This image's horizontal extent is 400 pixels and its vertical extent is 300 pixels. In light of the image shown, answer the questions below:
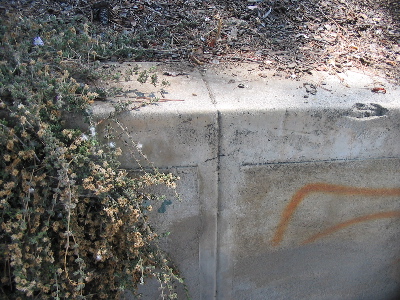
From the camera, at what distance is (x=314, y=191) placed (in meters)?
2.49

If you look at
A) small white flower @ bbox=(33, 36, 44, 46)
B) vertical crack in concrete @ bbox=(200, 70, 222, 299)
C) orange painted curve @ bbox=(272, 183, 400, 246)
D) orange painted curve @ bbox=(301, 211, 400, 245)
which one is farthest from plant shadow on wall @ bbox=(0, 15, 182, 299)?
orange painted curve @ bbox=(301, 211, 400, 245)

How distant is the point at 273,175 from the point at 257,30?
1.24m

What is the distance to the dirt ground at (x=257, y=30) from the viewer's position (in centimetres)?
282

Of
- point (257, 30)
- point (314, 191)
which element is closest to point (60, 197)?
point (314, 191)

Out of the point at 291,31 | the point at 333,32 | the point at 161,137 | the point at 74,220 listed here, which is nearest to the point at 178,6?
the point at 291,31

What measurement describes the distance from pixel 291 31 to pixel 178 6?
829 mm

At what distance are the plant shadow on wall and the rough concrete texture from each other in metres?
0.20

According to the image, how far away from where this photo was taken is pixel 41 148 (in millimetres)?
1955

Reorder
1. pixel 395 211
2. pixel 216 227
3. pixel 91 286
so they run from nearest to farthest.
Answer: pixel 91 286 < pixel 216 227 < pixel 395 211

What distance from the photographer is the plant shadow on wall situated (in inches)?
71.9

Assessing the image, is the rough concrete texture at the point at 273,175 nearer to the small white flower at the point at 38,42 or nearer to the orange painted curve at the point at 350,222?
the orange painted curve at the point at 350,222

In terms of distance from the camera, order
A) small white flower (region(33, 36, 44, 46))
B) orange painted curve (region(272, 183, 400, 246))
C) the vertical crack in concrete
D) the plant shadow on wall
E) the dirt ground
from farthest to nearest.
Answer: the dirt ground < orange painted curve (region(272, 183, 400, 246)) < small white flower (region(33, 36, 44, 46)) < the vertical crack in concrete < the plant shadow on wall

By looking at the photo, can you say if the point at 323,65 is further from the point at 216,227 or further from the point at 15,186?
the point at 15,186

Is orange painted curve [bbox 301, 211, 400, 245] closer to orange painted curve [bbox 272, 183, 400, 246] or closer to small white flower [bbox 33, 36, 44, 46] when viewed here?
orange painted curve [bbox 272, 183, 400, 246]
